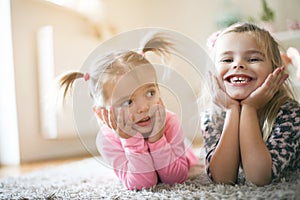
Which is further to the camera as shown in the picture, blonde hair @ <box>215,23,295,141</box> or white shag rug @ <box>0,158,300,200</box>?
blonde hair @ <box>215,23,295,141</box>

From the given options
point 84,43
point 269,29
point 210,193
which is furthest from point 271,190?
point 84,43

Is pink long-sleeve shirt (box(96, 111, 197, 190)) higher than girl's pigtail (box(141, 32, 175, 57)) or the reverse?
the reverse

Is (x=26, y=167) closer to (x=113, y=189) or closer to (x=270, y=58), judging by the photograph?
(x=113, y=189)

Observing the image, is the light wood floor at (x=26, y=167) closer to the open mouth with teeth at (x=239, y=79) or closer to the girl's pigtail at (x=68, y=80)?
the girl's pigtail at (x=68, y=80)

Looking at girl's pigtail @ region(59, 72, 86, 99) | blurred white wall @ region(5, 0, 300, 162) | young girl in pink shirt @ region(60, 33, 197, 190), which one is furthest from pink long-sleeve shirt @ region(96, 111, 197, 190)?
blurred white wall @ region(5, 0, 300, 162)

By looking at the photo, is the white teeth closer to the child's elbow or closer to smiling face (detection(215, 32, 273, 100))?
smiling face (detection(215, 32, 273, 100))

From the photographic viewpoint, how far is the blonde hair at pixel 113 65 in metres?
0.65

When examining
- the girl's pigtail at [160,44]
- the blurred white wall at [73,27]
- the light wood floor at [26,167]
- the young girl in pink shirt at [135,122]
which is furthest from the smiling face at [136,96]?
the light wood floor at [26,167]

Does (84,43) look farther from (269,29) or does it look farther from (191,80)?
(269,29)

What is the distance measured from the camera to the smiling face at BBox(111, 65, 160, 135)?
63 cm

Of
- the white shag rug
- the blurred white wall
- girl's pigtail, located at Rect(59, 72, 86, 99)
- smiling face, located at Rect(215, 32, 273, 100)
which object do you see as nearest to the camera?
the white shag rug

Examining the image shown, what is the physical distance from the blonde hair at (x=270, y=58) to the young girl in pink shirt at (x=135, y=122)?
0.17 meters

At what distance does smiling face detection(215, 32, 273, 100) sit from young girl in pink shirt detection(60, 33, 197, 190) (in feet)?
0.44

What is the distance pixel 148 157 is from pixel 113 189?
0.30 feet
